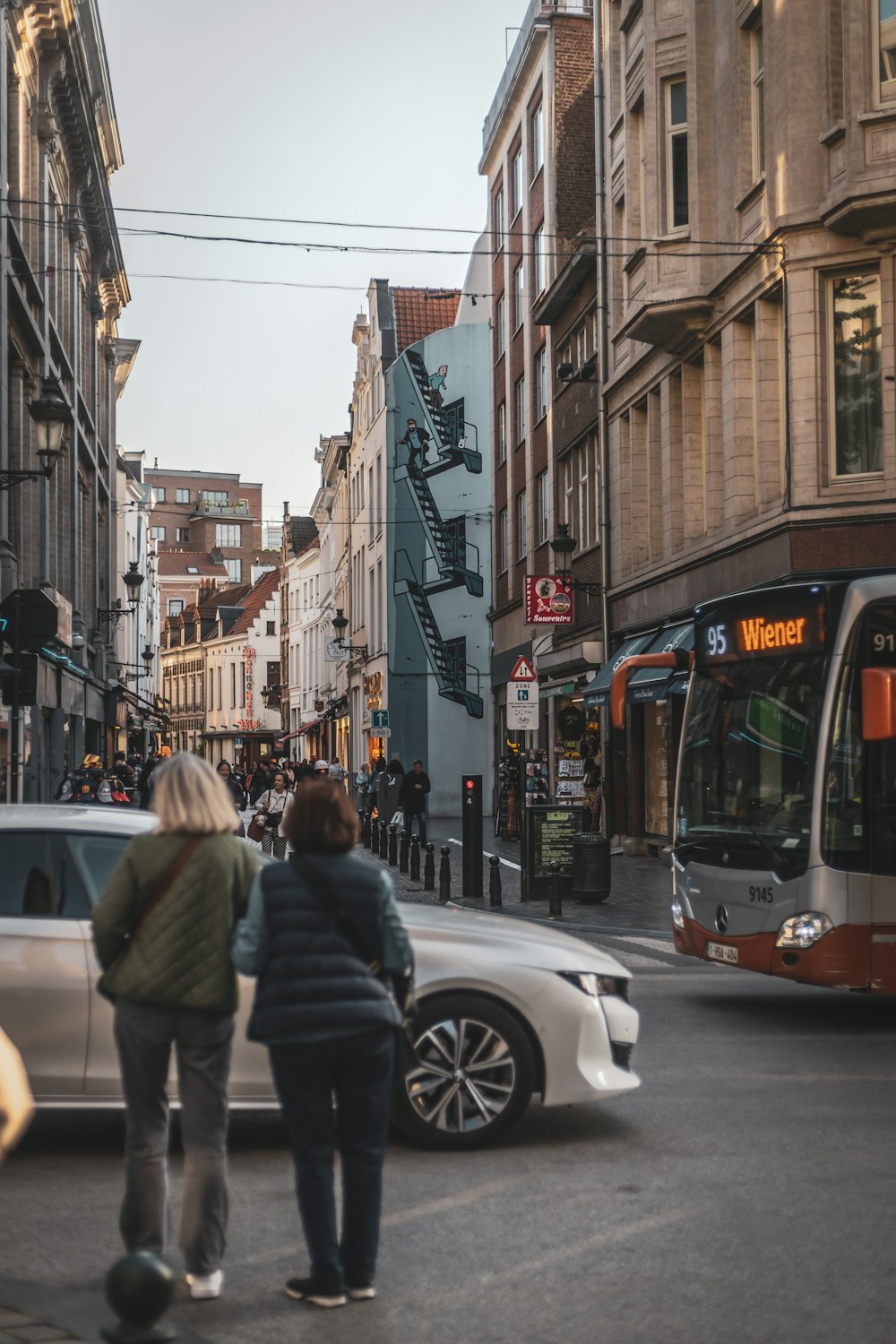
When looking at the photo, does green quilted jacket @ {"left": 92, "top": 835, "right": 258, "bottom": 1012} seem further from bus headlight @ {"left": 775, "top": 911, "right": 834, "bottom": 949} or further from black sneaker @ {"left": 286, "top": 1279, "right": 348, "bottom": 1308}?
bus headlight @ {"left": 775, "top": 911, "right": 834, "bottom": 949}

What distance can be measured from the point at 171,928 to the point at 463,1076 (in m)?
2.42

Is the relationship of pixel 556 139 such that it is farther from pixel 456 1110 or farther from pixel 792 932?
pixel 456 1110

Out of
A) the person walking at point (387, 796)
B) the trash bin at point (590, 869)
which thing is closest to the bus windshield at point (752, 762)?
the trash bin at point (590, 869)

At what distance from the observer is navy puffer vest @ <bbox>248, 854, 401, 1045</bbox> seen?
189 inches

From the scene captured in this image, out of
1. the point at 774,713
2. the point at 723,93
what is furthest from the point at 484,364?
the point at 774,713

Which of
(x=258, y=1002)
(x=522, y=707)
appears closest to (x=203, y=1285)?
(x=258, y=1002)

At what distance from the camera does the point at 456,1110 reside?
692cm

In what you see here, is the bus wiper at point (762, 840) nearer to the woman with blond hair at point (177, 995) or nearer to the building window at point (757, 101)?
the woman with blond hair at point (177, 995)

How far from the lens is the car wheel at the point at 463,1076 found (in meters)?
6.88

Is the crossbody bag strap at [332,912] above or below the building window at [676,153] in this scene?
below

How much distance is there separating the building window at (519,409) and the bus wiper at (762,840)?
3074 centimetres

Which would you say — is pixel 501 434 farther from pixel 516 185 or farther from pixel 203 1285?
pixel 203 1285

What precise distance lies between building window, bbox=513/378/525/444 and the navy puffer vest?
3653cm

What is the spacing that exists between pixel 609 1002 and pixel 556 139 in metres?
32.0
